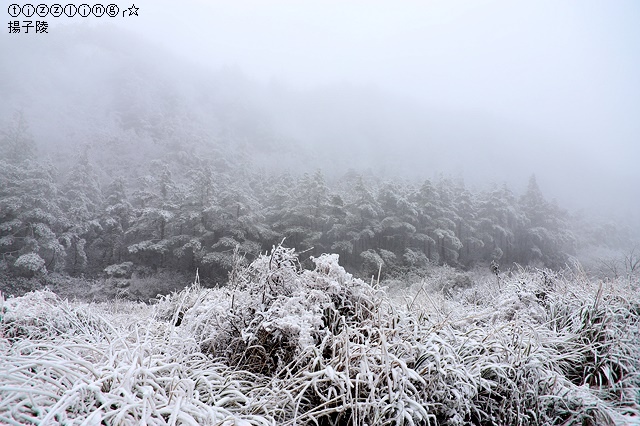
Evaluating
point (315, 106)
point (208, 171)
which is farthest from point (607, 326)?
point (315, 106)

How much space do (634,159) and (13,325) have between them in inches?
4362

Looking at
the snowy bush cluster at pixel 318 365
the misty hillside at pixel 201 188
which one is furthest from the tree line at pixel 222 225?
the snowy bush cluster at pixel 318 365

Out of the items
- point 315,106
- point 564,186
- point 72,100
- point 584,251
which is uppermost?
point 315,106

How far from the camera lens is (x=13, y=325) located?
3.45 metres

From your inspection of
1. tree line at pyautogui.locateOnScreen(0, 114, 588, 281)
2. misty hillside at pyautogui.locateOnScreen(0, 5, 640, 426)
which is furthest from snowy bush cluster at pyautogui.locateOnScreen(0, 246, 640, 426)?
tree line at pyautogui.locateOnScreen(0, 114, 588, 281)

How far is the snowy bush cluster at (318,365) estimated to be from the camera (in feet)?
5.18

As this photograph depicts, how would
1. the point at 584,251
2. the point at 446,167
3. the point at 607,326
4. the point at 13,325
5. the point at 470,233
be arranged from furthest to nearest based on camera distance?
the point at 446,167
the point at 584,251
the point at 470,233
the point at 13,325
the point at 607,326

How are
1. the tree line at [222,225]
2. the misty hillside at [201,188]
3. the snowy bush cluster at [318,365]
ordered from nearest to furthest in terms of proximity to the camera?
the snowy bush cluster at [318,365] → the tree line at [222,225] → the misty hillside at [201,188]

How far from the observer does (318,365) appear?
237 cm

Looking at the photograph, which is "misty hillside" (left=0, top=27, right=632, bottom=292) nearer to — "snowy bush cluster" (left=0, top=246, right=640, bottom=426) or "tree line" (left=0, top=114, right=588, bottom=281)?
"tree line" (left=0, top=114, right=588, bottom=281)

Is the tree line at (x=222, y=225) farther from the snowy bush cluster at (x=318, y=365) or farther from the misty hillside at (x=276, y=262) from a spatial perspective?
the snowy bush cluster at (x=318, y=365)

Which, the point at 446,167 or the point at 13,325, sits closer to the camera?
the point at 13,325

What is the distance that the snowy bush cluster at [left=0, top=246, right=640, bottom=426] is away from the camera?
158 cm

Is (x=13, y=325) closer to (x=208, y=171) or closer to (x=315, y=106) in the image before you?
(x=208, y=171)
